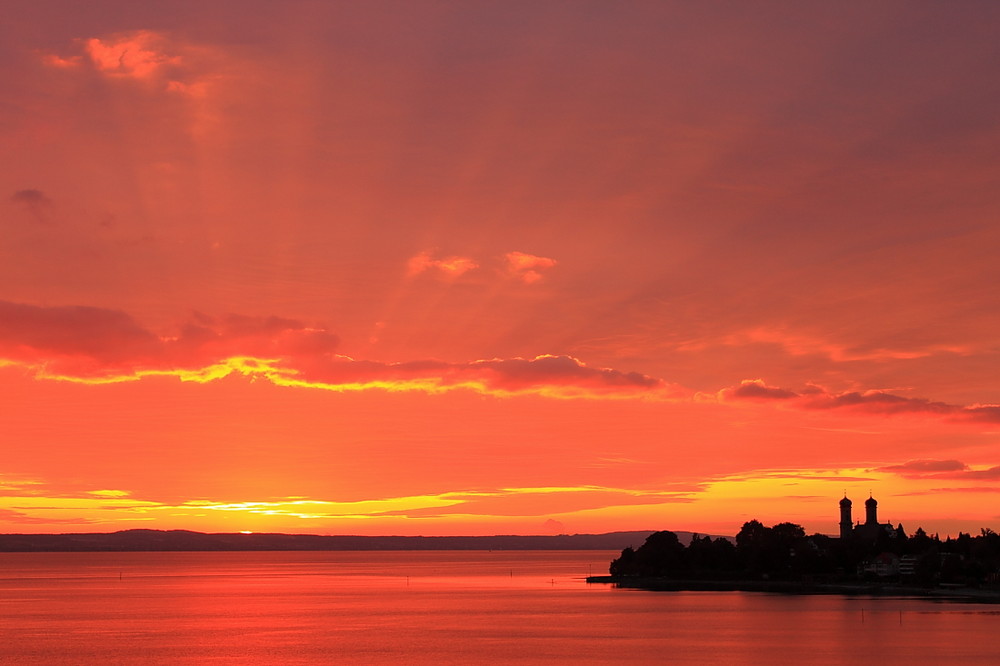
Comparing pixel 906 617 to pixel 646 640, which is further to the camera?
pixel 906 617

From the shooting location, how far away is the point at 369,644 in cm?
12725

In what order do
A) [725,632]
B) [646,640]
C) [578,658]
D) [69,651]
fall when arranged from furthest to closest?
[725,632]
[646,640]
[69,651]
[578,658]

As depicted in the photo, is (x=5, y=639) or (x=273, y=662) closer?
(x=273, y=662)

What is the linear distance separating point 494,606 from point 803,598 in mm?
54574

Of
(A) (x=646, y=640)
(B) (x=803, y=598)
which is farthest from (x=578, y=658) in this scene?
(B) (x=803, y=598)

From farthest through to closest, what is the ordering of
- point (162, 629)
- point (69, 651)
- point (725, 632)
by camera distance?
point (162, 629)
point (725, 632)
point (69, 651)

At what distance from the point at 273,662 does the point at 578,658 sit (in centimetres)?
3091

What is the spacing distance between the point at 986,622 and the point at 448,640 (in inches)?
2798

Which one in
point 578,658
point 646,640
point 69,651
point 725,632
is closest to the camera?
point 578,658

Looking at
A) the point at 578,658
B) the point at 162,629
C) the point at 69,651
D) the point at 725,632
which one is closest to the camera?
the point at 578,658

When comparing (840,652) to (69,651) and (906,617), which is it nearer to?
(906,617)

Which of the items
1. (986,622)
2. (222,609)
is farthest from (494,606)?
(986,622)

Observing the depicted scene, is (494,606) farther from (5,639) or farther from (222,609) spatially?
(5,639)

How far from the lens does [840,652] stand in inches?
4609
